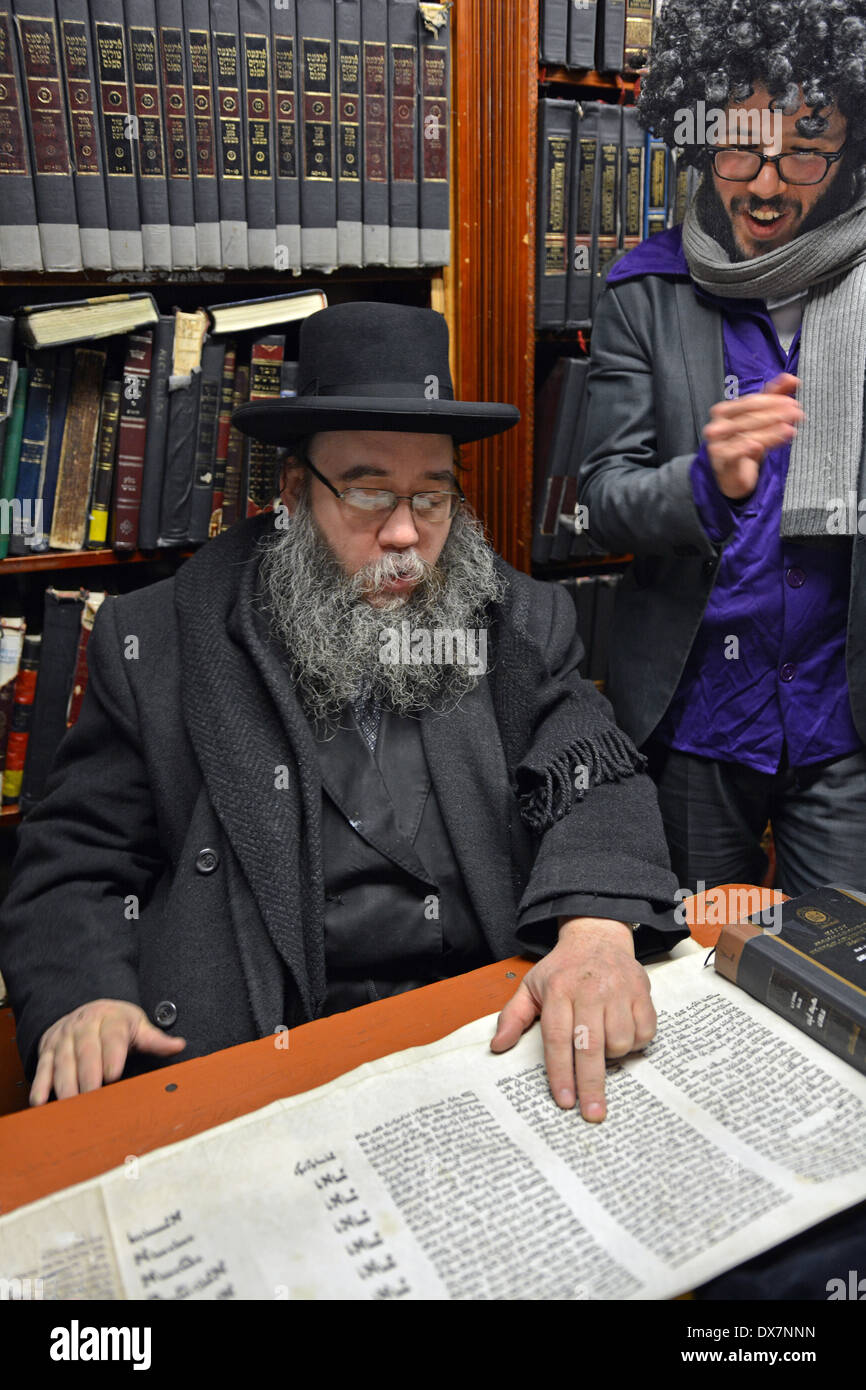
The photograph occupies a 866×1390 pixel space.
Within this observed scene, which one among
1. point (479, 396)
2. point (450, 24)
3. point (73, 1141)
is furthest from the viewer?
point (479, 396)

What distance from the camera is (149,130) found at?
2.11 meters

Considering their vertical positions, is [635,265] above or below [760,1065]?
above

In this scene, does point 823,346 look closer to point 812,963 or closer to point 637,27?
point 812,963

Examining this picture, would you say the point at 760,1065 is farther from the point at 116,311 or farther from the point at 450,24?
the point at 450,24

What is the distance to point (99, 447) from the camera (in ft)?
7.57

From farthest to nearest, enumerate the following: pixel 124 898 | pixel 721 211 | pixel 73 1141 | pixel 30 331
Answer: pixel 30 331
pixel 721 211
pixel 124 898
pixel 73 1141

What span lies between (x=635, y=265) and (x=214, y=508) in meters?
1.09

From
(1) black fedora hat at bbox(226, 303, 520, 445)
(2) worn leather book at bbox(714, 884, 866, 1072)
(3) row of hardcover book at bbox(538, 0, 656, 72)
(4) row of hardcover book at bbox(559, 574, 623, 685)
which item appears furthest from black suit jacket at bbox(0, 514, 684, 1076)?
(3) row of hardcover book at bbox(538, 0, 656, 72)

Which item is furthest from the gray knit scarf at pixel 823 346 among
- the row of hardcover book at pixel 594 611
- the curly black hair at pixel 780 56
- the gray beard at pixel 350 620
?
the row of hardcover book at pixel 594 611

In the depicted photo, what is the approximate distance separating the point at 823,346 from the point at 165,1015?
4.79 feet

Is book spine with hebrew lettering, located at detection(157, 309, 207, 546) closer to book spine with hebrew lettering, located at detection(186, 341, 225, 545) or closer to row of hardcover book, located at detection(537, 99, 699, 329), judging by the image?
book spine with hebrew lettering, located at detection(186, 341, 225, 545)

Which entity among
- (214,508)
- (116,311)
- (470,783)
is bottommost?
(470,783)

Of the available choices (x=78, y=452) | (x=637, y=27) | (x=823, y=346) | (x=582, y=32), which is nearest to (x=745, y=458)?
(x=823, y=346)

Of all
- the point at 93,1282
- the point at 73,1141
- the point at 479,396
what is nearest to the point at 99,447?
the point at 479,396
